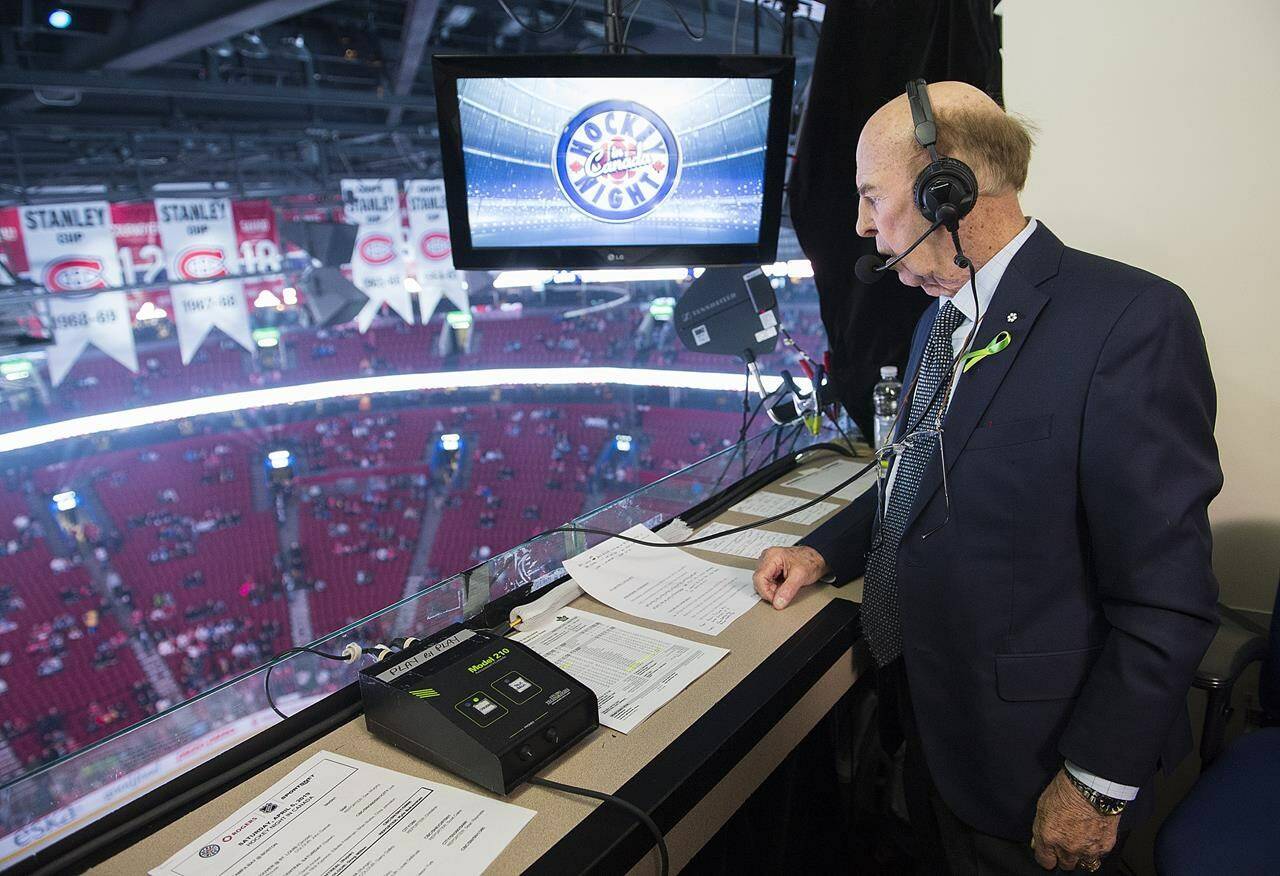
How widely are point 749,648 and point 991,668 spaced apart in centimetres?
37

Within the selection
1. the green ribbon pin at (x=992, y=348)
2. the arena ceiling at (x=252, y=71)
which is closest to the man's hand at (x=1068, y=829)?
the green ribbon pin at (x=992, y=348)

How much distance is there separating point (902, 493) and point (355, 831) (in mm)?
950

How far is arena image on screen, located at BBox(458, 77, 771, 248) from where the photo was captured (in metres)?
1.73

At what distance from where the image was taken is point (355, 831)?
892 mm

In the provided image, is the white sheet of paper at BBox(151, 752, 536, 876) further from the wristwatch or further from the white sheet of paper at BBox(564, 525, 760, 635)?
the wristwatch

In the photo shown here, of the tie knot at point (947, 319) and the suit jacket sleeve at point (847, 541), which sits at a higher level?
the tie knot at point (947, 319)

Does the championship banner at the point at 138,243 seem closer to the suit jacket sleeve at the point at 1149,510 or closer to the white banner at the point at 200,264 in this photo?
the white banner at the point at 200,264

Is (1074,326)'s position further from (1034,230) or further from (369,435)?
(369,435)

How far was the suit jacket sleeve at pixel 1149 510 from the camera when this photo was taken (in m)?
1.00

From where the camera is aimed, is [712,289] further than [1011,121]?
Yes

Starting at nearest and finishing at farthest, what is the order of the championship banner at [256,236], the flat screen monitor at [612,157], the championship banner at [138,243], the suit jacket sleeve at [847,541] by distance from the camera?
the suit jacket sleeve at [847,541] < the flat screen monitor at [612,157] < the championship banner at [138,243] < the championship banner at [256,236]

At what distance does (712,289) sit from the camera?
94.5 inches

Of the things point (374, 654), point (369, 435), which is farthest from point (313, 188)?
point (374, 654)

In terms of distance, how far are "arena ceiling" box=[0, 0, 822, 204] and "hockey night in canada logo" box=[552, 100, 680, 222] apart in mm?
353
